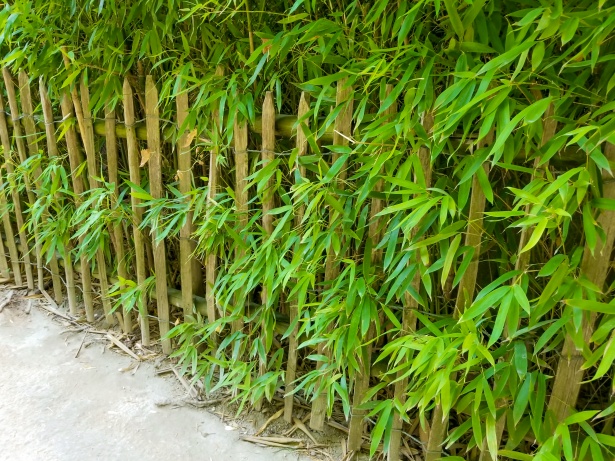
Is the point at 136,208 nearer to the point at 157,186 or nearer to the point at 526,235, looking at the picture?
the point at 157,186

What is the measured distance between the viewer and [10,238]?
3129 mm

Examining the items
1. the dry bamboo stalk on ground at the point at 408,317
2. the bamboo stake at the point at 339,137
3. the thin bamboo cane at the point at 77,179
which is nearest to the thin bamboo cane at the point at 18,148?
the thin bamboo cane at the point at 77,179

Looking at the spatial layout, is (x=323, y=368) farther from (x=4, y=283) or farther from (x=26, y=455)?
(x=4, y=283)

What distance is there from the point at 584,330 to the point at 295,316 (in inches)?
40.6

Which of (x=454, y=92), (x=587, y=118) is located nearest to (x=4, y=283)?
(x=454, y=92)

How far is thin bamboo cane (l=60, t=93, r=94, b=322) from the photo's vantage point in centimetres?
253

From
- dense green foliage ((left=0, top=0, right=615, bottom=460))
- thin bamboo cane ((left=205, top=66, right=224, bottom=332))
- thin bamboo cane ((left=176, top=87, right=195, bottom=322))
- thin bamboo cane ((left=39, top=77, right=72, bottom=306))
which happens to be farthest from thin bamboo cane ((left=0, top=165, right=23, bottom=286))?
thin bamboo cane ((left=205, top=66, right=224, bottom=332))

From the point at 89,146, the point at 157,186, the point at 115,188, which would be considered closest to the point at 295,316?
the point at 157,186

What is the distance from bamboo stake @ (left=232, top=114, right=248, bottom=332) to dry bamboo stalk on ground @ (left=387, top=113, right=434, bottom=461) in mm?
718

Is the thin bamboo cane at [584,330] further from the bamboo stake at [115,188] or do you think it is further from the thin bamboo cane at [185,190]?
the bamboo stake at [115,188]

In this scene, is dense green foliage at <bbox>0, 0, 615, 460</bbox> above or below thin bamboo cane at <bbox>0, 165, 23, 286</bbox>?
above

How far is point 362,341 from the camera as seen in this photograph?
70.2 inches

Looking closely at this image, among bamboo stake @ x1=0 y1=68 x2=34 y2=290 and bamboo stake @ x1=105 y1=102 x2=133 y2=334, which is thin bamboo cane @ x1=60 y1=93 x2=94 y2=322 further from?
bamboo stake @ x1=0 y1=68 x2=34 y2=290

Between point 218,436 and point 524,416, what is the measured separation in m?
1.24
